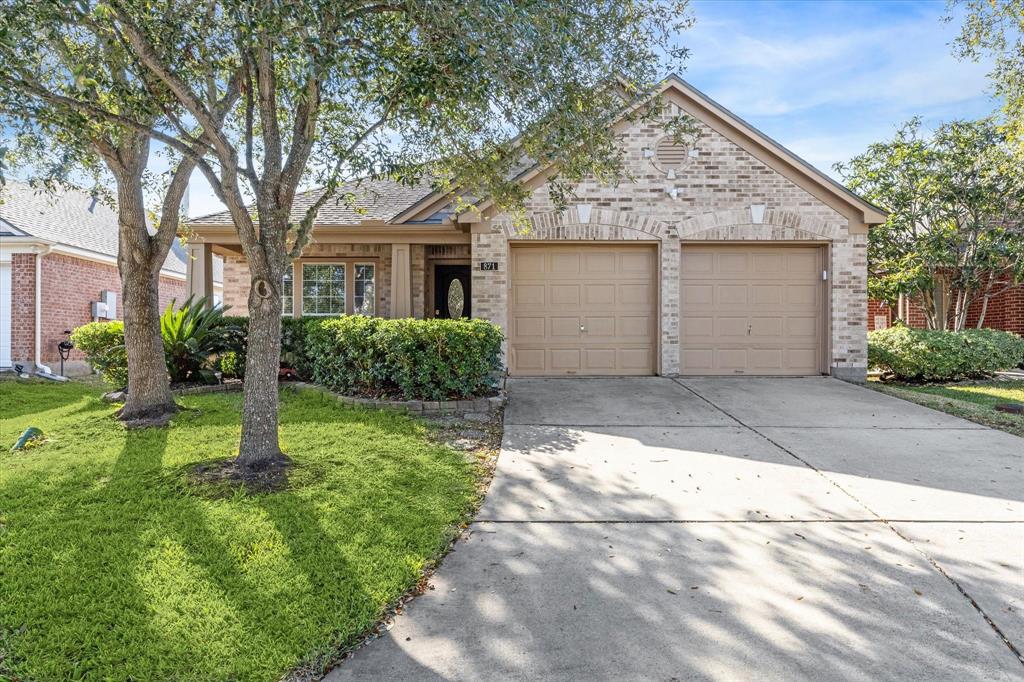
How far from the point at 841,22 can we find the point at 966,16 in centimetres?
257

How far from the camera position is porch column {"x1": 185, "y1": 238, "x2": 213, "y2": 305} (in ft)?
37.5

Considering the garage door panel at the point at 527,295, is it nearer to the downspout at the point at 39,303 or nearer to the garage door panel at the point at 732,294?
the garage door panel at the point at 732,294

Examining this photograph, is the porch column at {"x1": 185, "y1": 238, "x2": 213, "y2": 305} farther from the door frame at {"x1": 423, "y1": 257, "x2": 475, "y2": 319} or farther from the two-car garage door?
the two-car garage door

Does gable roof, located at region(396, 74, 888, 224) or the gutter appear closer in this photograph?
gable roof, located at region(396, 74, 888, 224)

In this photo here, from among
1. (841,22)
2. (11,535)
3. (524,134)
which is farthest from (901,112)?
(11,535)

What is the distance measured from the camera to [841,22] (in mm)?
8961

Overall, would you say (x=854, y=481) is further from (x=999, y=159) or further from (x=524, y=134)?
(x=999, y=159)

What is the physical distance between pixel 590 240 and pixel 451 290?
3907 mm

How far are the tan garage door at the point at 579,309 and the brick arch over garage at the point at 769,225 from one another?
856 millimetres

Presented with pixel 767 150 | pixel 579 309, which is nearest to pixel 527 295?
pixel 579 309

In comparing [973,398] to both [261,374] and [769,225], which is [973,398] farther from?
[261,374]

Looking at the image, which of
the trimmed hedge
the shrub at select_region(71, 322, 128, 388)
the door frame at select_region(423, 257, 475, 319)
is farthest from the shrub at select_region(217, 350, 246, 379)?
the door frame at select_region(423, 257, 475, 319)

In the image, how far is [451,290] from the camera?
1342 centimetres

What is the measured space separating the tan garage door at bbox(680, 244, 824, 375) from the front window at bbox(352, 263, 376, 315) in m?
6.68
